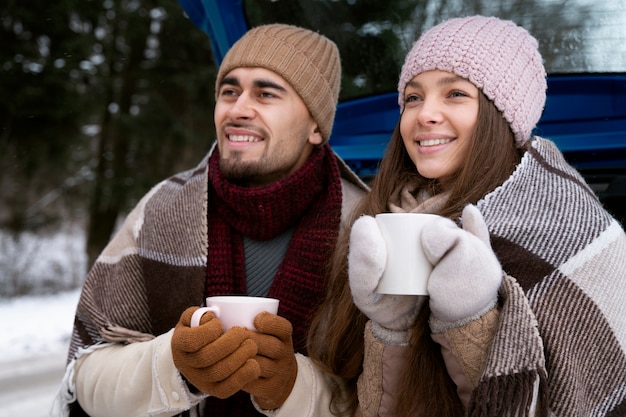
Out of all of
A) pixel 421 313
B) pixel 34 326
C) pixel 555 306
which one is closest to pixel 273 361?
pixel 421 313

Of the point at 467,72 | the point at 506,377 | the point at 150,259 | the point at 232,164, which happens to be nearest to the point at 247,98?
the point at 232,164

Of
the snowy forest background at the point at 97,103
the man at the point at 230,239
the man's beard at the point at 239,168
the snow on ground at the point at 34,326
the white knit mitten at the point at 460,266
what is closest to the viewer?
the white knit mitten at the point at 460,266

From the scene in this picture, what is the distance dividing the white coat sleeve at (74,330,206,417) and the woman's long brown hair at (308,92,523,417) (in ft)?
1.08

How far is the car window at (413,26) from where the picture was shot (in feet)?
6.47

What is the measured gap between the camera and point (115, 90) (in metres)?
5.88

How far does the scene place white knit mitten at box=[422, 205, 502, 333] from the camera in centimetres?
109

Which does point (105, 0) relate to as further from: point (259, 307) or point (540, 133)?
point (259, 307)

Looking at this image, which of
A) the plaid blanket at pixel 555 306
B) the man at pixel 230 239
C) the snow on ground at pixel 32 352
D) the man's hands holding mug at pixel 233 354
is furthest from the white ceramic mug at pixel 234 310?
the snow on ground at pixel 32 352

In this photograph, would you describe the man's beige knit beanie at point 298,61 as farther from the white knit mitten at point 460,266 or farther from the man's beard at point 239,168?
the white knit mitten at point 460,266

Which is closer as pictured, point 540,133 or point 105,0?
point 540,133

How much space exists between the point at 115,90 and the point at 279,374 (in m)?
4.94

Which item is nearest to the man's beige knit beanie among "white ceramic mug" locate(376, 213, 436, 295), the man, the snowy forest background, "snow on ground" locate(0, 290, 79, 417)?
the man

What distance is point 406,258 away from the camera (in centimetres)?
113

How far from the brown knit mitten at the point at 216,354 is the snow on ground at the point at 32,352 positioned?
7.56ft
